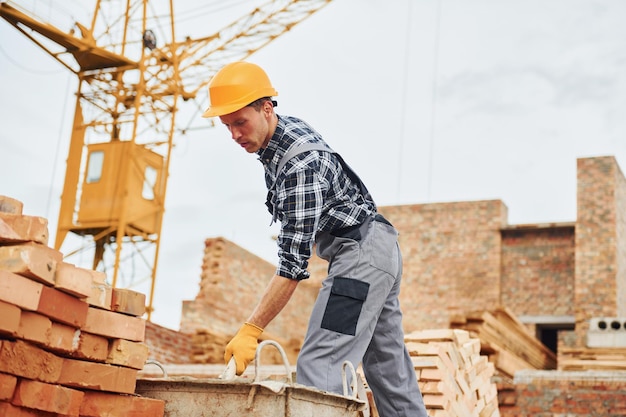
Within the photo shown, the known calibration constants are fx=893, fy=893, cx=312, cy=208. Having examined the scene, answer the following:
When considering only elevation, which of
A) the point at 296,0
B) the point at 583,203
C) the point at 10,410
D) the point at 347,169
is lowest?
the point at 10,410

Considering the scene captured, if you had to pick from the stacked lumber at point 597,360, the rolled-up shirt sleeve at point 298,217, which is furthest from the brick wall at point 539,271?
the rolled-up shirt sleeve at point 298,217

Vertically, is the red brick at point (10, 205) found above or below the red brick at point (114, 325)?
above

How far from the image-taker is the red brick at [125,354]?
139 inches

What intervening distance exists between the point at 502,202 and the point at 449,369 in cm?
1571

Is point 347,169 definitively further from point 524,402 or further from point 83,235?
point 83,235

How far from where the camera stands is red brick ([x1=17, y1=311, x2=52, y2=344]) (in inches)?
123

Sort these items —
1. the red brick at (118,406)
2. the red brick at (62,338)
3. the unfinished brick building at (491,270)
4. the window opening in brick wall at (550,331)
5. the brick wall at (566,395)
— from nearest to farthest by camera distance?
the red brick at (62,338), the red brick at (118,406), the brick wall at (566,395), the unfinished brick building at (491,270), the window opening in brick wall at (550,331)

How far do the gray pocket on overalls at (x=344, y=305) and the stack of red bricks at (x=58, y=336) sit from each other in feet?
2.44

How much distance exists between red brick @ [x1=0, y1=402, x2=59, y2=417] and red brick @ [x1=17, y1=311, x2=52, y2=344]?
24cm

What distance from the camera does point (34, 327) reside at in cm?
316

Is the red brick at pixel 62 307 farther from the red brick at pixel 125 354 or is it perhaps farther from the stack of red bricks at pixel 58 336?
the red brick at pixel 125 354

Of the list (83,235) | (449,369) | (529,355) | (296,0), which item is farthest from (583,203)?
(449,369)

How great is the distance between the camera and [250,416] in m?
3.10

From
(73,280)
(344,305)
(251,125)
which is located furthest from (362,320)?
(73,280)
